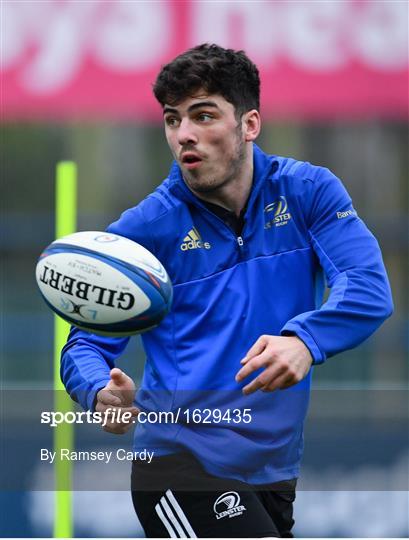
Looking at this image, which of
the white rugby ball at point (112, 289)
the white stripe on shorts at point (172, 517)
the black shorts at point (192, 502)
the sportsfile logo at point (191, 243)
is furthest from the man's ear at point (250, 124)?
the white stripe on shorts at point (172, 517)

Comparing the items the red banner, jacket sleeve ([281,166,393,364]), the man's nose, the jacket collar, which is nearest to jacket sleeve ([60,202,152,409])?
the jacket collar

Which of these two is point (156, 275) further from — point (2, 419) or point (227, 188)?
point (2, 419)

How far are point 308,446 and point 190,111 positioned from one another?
10.1 feet

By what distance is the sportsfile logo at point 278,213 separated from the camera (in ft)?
9.93

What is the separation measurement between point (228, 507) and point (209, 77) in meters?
1.14

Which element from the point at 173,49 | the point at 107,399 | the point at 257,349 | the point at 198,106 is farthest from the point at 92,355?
the point at 173,49

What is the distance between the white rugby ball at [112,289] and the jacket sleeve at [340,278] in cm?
38

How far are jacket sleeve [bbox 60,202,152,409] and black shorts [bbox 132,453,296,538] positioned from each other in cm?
26

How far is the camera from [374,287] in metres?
2.83

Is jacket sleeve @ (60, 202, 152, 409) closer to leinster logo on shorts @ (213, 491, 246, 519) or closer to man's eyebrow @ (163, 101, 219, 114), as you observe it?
man's eyebrow @ (163, 101, 219, 114)

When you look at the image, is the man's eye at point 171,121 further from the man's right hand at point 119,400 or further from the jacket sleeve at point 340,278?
the man's right hand at point 119,400

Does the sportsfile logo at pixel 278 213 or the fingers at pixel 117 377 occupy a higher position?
the sportsfile logo at pixel 278 213

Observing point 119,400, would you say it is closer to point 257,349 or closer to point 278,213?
point 257,349

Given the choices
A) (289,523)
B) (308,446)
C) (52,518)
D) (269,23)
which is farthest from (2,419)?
(289,523)
